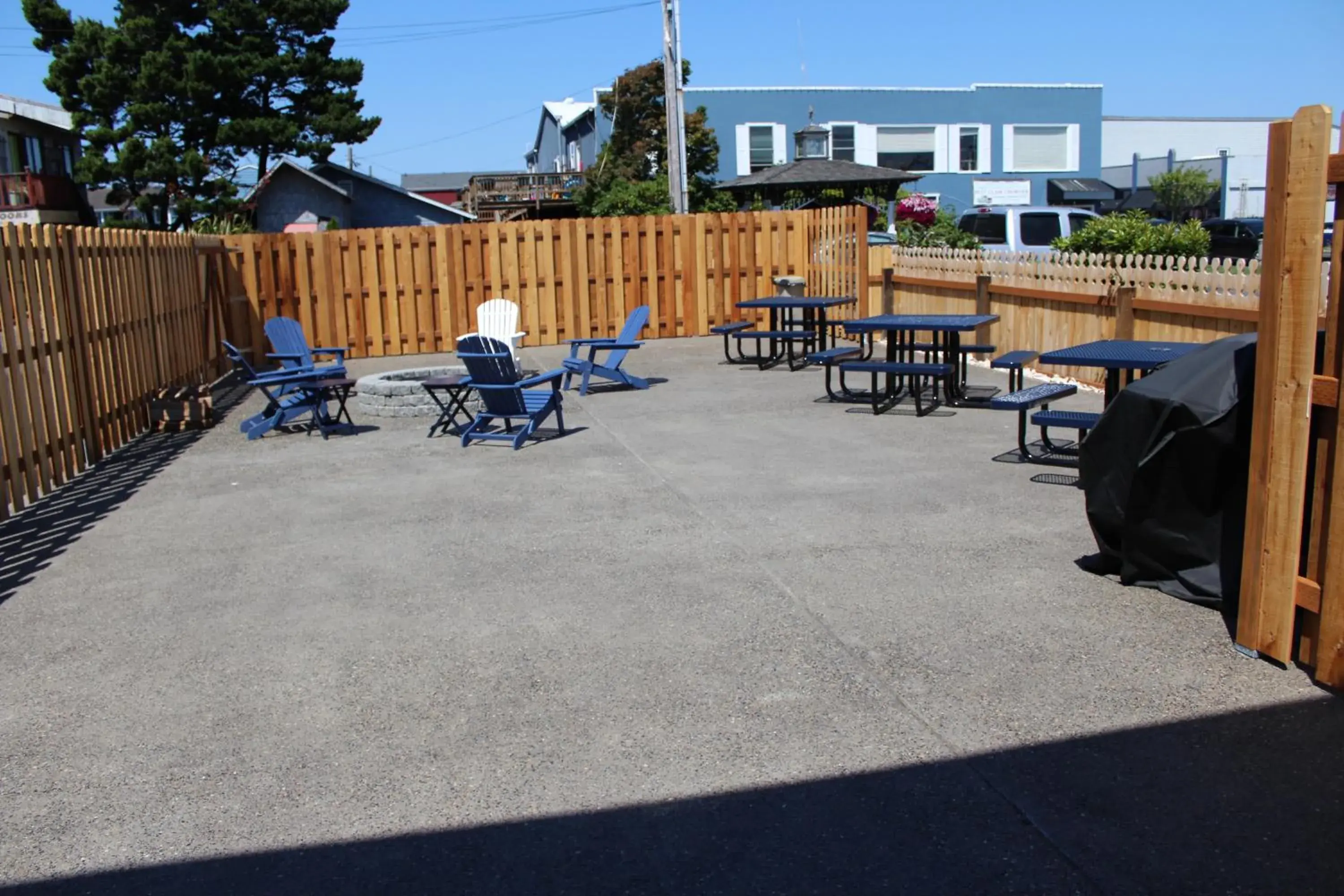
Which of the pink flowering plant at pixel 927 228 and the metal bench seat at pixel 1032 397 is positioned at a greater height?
the pink flowering plant at pixel 927 228

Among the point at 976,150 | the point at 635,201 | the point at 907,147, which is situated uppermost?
the point at 907,147

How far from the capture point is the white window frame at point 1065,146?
45.7 metres

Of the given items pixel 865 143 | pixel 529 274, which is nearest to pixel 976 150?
pixel 865 143

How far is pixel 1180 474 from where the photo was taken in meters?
5.13

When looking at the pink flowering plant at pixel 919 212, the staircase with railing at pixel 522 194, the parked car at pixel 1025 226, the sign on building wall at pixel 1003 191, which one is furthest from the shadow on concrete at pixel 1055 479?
the sign on building wall at pixel 1003 191

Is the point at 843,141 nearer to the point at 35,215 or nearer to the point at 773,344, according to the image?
the point at 35,215

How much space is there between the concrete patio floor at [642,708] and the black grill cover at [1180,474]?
0.22 m

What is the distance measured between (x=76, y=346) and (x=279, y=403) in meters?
2.17

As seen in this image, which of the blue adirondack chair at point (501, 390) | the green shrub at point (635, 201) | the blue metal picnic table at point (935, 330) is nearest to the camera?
the blue adirondack chair at point (501, 390)

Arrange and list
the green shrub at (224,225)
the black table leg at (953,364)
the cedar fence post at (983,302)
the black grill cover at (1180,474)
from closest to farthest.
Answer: the black grill cover at (1180,474) → the black table leg at (953,364) → the cedar fence post at (983,302) → the green shrub at (224,225)

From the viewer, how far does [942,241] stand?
16.8 meters

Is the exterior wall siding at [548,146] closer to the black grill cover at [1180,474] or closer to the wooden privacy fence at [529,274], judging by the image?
the wooden privacy fence at [529,274]

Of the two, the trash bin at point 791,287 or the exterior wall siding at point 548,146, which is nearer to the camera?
the trash bin at point 791,287

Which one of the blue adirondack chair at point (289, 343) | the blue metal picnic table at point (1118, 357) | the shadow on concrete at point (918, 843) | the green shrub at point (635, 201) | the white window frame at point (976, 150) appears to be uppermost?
the white window frame at point (976, 150)
